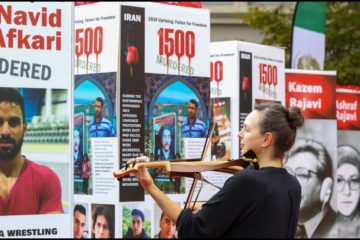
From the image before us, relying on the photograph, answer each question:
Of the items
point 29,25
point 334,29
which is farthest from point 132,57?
point 334,29

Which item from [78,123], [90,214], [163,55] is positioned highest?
[163,55]

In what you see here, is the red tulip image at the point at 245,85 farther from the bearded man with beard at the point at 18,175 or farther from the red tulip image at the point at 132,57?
the bearded man with beard at the point at 18,175

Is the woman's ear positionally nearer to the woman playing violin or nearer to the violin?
the woman playing violin

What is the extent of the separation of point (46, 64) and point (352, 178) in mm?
6263

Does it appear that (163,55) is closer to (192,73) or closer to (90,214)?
(192,73)

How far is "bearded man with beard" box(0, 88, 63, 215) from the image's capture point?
5531 millimetres

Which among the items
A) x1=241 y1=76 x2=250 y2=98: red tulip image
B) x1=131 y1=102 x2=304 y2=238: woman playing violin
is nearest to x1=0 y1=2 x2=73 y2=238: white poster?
x1=131 y1=102 x2=304 y2=238: woman playing violin

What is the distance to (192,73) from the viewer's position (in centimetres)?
730

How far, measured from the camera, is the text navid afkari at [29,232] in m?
5.42

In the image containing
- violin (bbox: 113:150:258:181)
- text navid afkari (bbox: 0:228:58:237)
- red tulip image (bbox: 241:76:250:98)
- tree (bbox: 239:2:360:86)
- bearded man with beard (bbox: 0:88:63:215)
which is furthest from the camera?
tree (bbox: 239:2:360:86)

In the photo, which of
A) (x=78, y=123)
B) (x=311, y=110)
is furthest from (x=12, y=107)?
(x=311, y=110)

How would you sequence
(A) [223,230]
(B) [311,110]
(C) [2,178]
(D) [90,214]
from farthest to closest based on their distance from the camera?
(B) [311,110]
(D) [90,214]
(C) [2,178]
(A) [223,230]

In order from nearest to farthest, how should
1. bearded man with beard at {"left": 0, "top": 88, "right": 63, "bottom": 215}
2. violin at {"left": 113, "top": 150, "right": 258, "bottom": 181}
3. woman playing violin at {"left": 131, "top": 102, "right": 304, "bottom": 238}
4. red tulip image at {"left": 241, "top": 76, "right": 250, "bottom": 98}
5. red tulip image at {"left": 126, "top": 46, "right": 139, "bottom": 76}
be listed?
woman playing violin at {"left": 131, "top": 102, "right": 304, "bottom": 238} → violin at {"left": 113, "top": 150, "right": 258, "bottom": 181} → bearded man with beard at {"left": 0, "top": 88, "right": 63, "bottom": 215} → red tulip image at {"left": 126, "top": 46, "right": 139, "bottom": 76} → red tulip image at {"left": 241, "top": 76, "right": 250, "bottom": 98}

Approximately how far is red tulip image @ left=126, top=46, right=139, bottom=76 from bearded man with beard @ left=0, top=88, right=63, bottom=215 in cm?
148
